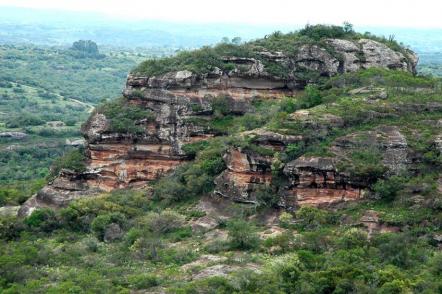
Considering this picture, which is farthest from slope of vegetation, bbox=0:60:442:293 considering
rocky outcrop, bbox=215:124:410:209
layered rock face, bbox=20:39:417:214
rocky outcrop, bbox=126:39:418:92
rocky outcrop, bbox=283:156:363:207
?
rocky outcrop, bbox=126:39:418:92

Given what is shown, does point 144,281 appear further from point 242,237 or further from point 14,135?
point 14,135

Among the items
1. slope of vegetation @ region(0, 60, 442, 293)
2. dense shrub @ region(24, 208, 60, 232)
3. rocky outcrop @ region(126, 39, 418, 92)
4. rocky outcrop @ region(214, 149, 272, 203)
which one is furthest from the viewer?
rocky outcrop @ region(126, 39, 418, 92)

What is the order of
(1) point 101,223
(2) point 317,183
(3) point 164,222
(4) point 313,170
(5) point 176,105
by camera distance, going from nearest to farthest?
(4) point 313,170 → (2) point 317,183 → (3) point 164,222 → (1) point 101,223 → (5) point 176,105

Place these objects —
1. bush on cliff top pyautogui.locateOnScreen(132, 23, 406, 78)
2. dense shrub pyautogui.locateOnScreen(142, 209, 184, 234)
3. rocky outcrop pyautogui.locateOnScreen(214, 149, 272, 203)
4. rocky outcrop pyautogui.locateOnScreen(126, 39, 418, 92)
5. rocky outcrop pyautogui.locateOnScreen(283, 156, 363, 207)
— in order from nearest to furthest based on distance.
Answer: rocky outcrop pyautogui.locateOnScreen(283, 156, 363, 207), dense shrub pyautogui.locateOnScreen(142, 209, 184, 234), rocky outcrop pyautogui.locateOnScreen(214, 149, 272, 203), rocky outcrop pyautogui.locateOnScreen(126, 39, 418, 92), bush on cliff top pyautogui.locateOnScreen(132, 23, 406, 78)

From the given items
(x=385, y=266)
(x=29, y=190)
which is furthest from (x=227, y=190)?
(x=29, y=190)

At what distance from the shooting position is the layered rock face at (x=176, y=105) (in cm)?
5366

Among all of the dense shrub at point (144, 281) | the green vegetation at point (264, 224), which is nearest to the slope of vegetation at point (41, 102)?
the green vegetation at point (264, 224)

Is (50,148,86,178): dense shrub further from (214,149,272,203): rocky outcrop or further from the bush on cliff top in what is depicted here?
(214,149,272,203): rocky outcrop

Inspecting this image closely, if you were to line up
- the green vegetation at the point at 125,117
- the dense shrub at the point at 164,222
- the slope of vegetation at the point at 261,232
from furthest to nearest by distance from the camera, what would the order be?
the green vegetation at the point at 125,117 < the dense shrub at the point at 164,222 < the slope of vegetation at the point at 261,232

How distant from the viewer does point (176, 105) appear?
54.7 metres

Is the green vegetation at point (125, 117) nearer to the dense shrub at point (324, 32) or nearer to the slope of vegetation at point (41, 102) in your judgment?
the slope of vegetation at point (41, 102)

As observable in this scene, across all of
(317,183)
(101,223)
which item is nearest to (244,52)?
(317,183)

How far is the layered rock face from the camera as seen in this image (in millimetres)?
53656

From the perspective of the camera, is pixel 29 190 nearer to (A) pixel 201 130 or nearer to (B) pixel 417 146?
(A) pixel 201 130
